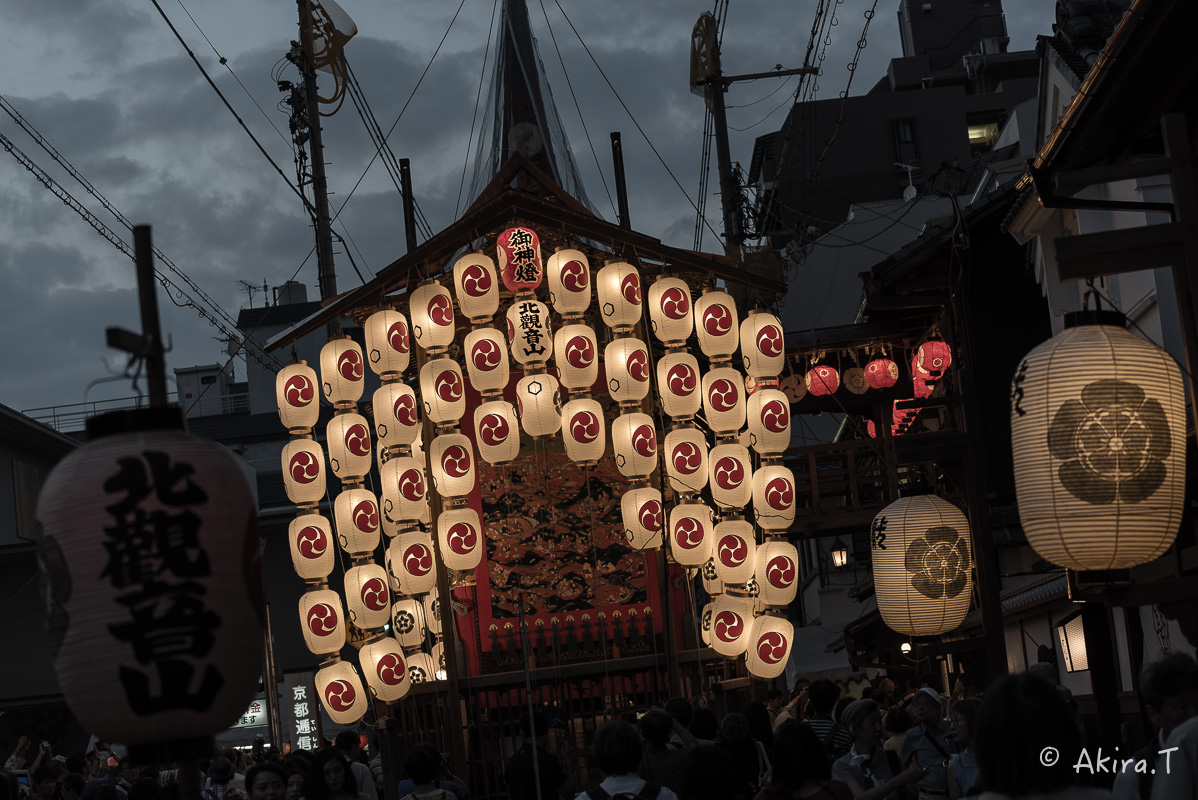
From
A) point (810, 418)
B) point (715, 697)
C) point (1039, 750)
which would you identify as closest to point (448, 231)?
point (715, 697)

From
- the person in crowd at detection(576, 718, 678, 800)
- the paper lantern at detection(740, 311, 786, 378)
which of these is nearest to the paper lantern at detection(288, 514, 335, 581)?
the paper lantern at detection(740, 311, 786, 378)

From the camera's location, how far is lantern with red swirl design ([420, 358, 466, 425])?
1639cm

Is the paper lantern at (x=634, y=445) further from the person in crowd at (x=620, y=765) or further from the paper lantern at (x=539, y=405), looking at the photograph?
the person in crowd at (x=620, y=765)

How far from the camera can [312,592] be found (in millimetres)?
16688

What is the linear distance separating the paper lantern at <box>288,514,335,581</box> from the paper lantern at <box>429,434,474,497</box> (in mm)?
1657

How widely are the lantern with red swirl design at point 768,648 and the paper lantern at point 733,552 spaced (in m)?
0.68

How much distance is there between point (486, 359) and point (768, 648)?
16.9ft

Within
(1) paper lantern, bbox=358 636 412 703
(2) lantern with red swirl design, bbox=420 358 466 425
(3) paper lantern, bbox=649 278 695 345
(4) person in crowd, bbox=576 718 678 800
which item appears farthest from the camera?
(3) paper lantern, bbox=649 278 695 345

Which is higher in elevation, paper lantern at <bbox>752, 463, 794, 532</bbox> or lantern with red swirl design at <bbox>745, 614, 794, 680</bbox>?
paper lantern at <bbox>752, 463, 794, 532</bbox>

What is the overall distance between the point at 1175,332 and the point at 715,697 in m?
7.97

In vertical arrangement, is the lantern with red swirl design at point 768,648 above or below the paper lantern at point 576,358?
below

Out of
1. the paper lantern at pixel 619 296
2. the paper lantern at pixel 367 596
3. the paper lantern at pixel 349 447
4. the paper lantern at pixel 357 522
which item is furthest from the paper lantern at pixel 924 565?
the paper lantern at pixel 349 447

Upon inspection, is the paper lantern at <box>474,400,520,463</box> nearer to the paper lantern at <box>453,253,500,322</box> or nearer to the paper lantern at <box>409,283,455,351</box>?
the paper lantern at <box>409,283,455,351</box>

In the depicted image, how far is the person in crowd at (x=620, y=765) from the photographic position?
240 inches
